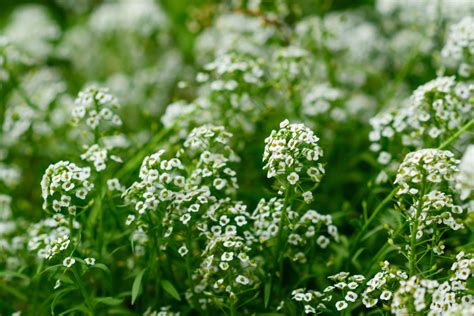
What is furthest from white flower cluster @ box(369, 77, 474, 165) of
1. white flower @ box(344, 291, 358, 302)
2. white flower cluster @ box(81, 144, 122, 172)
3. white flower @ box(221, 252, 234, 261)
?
white flower cluster @ box(81, 144, 122, 172)

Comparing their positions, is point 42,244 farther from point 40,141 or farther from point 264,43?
point 264,43

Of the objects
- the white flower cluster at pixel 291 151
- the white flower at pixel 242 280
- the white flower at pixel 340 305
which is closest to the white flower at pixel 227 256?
the white flower at pixel 242 280

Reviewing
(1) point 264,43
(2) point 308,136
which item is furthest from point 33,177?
(2) point 308,136

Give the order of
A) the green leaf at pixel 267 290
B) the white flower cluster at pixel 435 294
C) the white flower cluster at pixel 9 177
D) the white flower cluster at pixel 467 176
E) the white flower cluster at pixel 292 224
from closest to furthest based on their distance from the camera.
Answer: the white flower cluster at pixel 467 176
the white flower cluster at pixel 435 294
the green leaf at pixel 267 290
the white flower cluster at pixel 292 224
the white flower cluster at pixel 9 177

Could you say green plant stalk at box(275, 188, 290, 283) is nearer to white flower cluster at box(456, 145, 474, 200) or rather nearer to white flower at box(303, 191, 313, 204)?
white flower at box(303, 191, 313, 204)

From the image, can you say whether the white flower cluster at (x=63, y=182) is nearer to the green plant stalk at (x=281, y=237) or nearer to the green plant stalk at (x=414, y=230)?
the green plant stalk at (x=281, y=237)
